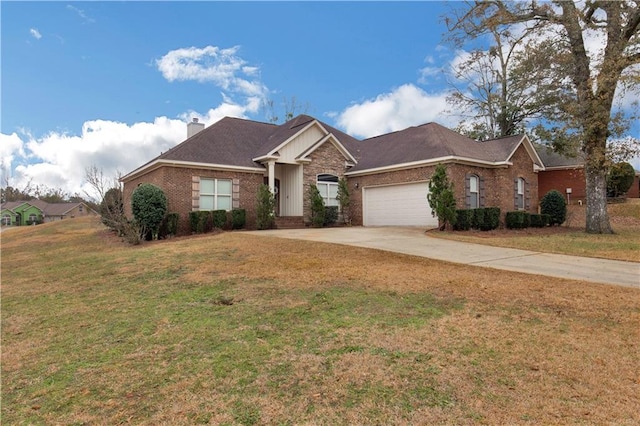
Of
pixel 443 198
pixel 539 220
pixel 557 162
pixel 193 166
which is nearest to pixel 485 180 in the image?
pixel 539 220

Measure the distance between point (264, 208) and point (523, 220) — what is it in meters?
12.0

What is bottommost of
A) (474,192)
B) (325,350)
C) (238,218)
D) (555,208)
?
(325,350)

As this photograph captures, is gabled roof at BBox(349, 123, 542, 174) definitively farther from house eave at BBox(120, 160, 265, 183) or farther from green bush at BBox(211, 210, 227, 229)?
green bush at BBox(211, 210, 227, 229)

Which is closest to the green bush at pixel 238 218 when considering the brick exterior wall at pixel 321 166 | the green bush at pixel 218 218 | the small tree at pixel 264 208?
the green bush at pixel 218 218

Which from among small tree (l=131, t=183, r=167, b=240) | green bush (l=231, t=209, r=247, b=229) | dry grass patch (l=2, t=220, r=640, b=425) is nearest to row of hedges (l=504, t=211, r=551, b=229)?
dry grass patch (l=2, t=220, r=640, b=425)

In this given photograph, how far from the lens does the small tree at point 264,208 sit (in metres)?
17.2

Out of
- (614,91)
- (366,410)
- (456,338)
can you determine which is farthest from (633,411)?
(614,91)

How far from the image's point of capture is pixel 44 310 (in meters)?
5.87

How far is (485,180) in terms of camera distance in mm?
18062

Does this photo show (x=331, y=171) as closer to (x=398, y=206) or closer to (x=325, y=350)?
(x=398, y=206)

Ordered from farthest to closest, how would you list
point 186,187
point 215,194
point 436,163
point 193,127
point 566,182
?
point 566,182, point 193,127, point 215,194, point 186,187, point 436,163

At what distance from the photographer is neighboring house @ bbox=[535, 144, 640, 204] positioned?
26.8 meters

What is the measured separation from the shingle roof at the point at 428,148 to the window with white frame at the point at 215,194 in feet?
22.8

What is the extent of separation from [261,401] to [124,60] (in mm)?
15694
